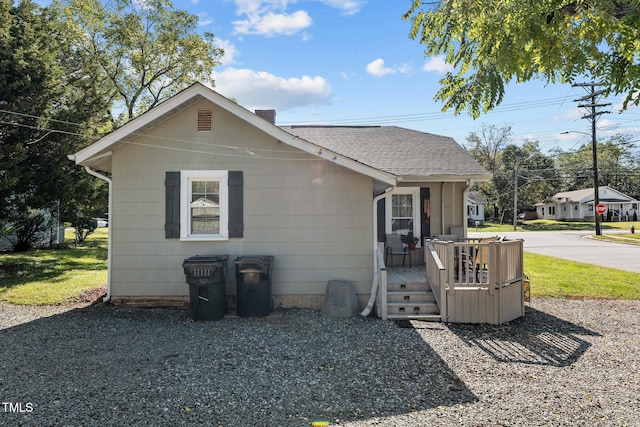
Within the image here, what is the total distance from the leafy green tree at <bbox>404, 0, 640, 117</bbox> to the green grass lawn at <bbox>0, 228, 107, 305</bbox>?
29.2 feet

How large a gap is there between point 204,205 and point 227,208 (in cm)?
50

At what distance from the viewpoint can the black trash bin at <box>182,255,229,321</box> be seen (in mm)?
6578

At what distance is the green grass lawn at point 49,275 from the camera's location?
837 cm

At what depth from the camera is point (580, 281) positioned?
10.5 m

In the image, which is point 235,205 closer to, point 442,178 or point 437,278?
point 437,278

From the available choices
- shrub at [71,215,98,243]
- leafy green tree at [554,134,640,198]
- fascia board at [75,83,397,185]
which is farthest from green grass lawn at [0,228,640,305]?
leafy green tree at [554,134,640,198]

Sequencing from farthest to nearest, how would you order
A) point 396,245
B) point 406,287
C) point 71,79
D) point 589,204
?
point 589,204 < point 71,79 < point 396,245 < point 406,287

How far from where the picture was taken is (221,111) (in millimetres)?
7414

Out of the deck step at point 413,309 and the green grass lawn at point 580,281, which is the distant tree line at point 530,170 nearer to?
the green grass lawn at point 580,281

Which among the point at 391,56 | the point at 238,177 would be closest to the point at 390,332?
the point at 238,177

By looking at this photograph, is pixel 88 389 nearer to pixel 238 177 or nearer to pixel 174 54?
pixel 238 177

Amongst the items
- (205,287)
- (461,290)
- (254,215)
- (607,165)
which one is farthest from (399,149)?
(607,165)

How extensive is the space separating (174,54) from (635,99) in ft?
75.7

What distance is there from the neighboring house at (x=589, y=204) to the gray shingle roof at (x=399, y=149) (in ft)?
147
